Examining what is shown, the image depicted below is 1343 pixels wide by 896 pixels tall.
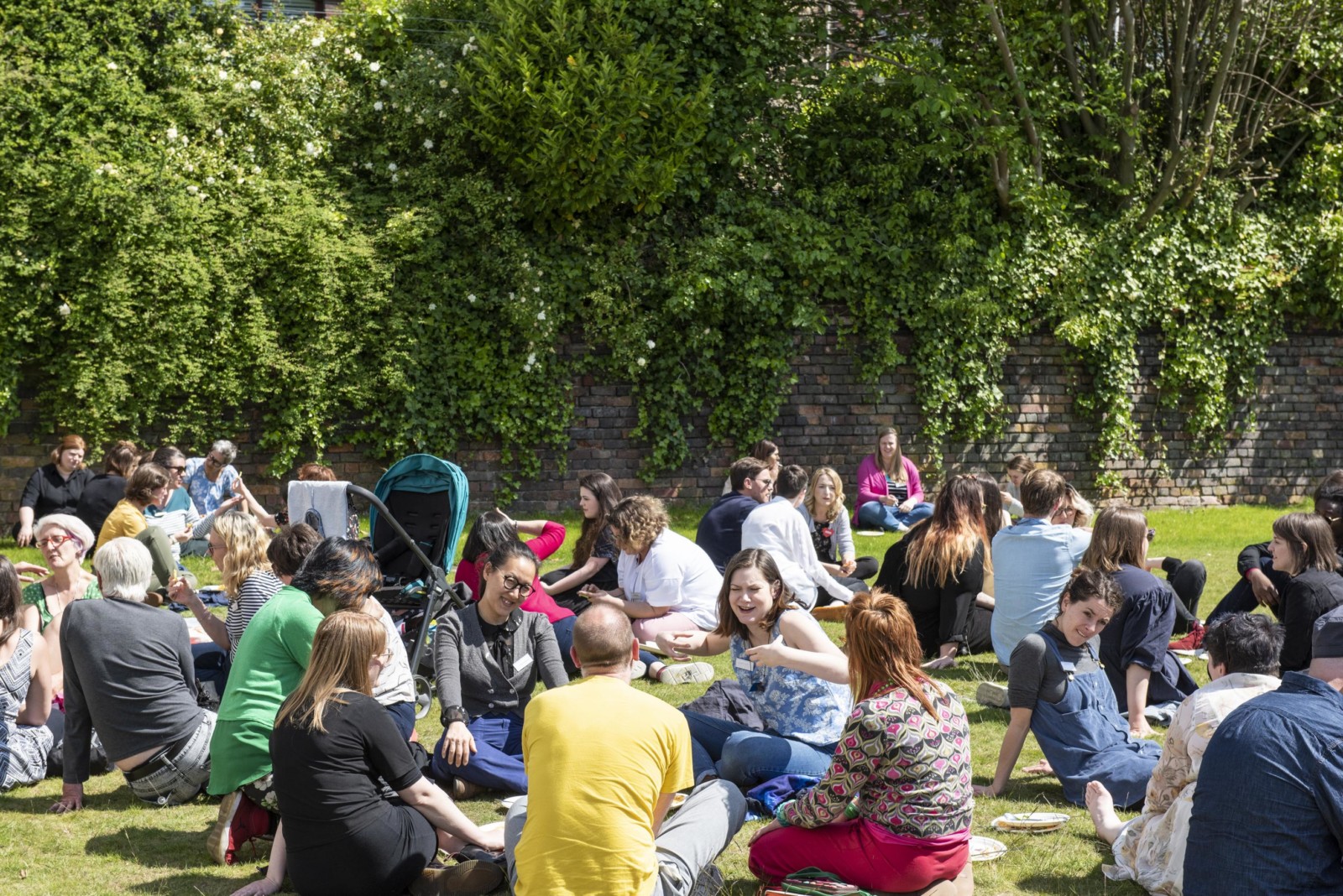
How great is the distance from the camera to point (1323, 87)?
16.8 m

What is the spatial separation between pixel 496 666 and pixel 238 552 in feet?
5.02

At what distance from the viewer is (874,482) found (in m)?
13.3

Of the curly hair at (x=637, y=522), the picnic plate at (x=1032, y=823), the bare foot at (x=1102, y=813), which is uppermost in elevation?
the curly hair at (x=637, y=522)

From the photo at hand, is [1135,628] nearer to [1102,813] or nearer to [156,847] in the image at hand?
[1102,813]

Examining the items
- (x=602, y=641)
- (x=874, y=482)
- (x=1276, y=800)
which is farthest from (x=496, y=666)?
(x=874, y=482)

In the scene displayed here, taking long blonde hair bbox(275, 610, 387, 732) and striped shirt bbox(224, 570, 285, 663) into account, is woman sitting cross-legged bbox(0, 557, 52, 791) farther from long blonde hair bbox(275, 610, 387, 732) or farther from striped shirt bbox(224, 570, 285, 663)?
long blonde hair bbox(275, 610, 387, 732)

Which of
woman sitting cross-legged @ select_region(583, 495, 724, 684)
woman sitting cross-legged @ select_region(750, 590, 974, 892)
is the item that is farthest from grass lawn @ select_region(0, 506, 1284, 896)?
woman sitting cross-legged @ select_region(583, 495, 724, 684)

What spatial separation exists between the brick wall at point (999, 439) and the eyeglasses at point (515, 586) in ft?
28.2

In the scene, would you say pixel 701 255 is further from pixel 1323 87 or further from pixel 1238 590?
pixel 1323 87

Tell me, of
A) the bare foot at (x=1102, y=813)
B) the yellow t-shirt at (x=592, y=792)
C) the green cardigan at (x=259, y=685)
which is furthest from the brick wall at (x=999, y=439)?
the yellow t-shirt at (x=592, y=792)

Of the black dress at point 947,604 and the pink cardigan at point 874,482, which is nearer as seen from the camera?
the black dress at point 947,604

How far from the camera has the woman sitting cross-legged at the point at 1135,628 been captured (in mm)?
5918

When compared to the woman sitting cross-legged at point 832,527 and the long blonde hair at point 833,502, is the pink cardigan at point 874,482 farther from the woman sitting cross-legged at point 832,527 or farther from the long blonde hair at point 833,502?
the long blonde hair at point 833,502

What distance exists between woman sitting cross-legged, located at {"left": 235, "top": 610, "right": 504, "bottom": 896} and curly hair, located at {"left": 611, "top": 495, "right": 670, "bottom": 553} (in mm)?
3340
